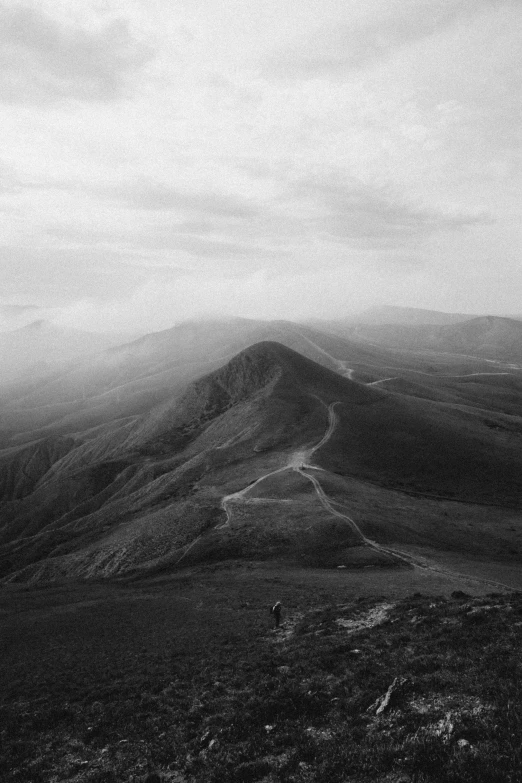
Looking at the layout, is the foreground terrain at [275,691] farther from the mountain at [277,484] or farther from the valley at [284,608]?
the mountain at [277,484]

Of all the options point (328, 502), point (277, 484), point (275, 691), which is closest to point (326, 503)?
point (328, 502)

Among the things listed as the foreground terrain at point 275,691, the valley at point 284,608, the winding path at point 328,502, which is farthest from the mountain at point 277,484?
the foreground terrain at point 275,691

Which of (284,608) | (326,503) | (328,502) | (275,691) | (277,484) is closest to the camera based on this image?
(275,691)

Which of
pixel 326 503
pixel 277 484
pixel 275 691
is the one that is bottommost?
pixel 326 503

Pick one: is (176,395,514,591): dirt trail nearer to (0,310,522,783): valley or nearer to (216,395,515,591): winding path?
(216,395,515,591): winding path

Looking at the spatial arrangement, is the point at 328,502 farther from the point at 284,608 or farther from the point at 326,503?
the point at 284,608

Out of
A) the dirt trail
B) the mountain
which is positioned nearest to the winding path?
the dirt trail

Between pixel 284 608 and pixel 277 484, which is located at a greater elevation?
pixel 284 608
